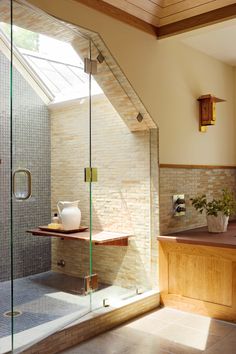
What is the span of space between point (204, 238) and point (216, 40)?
220 centimetres

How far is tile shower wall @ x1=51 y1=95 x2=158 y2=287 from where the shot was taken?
3.78m

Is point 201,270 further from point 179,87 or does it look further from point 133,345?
point 179,87

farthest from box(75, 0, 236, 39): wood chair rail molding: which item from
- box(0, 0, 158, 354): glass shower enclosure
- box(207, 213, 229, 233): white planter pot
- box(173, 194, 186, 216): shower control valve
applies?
box(207, 213, 229, 233): white planter pot

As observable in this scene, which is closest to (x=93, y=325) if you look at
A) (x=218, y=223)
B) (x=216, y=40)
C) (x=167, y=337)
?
(x=167, y=337)

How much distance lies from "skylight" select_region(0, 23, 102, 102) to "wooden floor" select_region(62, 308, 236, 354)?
216cm

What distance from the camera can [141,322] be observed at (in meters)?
3.61

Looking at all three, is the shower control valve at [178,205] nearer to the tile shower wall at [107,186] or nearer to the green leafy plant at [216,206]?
the green leafy plant at [216,206]

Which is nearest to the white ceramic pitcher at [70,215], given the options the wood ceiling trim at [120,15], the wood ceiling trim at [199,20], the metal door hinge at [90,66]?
the metal door hinge at [90,66]

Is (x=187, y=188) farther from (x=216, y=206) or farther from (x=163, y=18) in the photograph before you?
A: (x=163, y=18)

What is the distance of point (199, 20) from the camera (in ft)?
12.5

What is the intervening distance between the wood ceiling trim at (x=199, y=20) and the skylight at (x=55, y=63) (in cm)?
91

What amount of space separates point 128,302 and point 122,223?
92 cm

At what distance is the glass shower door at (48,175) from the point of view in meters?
3.18

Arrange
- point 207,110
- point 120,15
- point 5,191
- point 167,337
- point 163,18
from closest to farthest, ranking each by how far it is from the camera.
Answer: point 167,337 → point 120,15 → point 5,191 → point 163,18 → point 207,110
